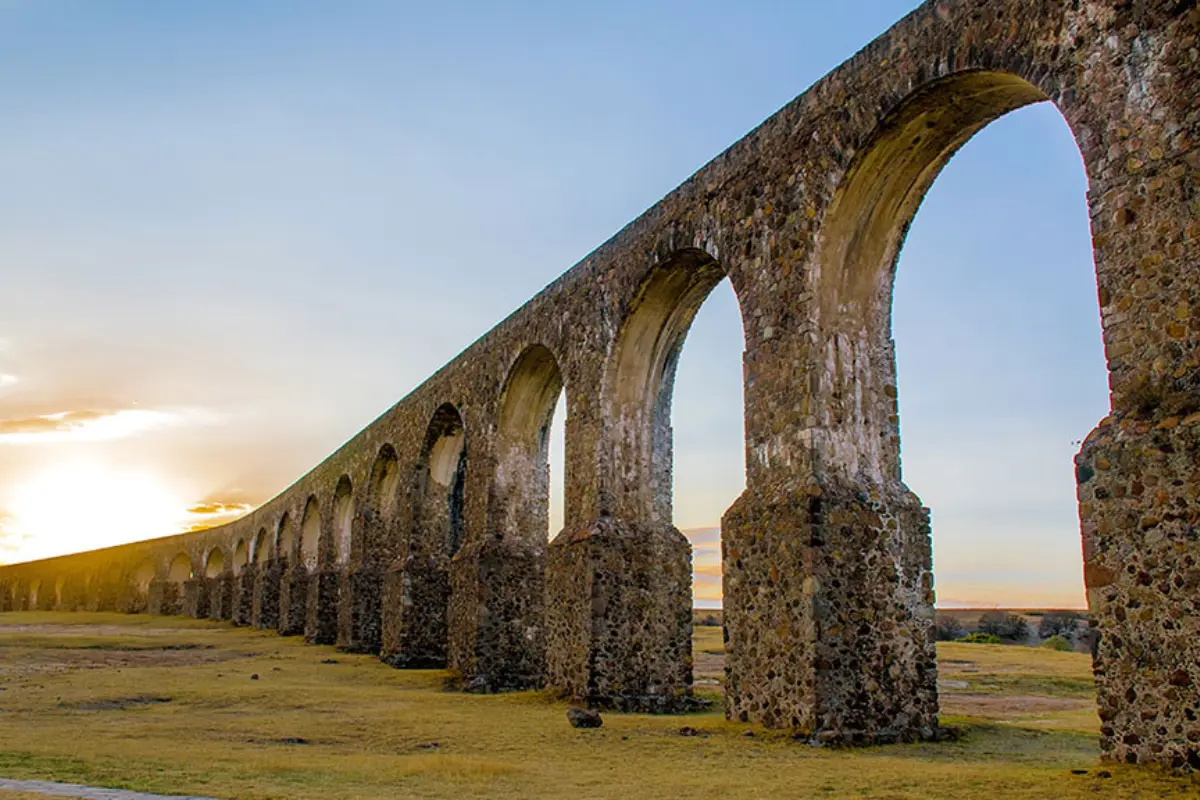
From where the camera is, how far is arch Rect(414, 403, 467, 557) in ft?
65.0

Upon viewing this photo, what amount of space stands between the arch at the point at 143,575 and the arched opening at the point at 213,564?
1089 cm

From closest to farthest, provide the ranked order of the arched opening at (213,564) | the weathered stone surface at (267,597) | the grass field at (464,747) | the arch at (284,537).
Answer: the grass field at (464,747) < the arch at (284,537) < the weathered stone surface at (267,597) < the arched opening at (213,564)

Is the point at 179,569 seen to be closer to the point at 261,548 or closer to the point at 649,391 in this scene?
the point at 261,548

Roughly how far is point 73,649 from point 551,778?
19.9 m

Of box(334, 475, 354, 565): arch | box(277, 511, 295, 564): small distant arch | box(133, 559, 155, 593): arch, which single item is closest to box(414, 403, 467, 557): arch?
box(334, 475, 354, 565): arch

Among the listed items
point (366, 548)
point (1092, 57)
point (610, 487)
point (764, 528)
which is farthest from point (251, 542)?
point (1092, 57)

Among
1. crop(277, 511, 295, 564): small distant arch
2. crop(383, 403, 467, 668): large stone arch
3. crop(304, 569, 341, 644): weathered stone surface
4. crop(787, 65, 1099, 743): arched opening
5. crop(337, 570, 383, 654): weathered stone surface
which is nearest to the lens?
crop(787, 65, 1099, 743): arched opening

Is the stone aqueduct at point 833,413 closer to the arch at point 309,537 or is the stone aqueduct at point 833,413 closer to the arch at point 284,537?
the arch at point 309,537

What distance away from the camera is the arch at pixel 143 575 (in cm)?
5631

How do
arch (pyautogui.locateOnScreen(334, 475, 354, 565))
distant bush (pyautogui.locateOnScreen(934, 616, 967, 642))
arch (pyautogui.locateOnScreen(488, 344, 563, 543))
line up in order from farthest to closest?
distant bush (pyautogui.locateOnScreen(934, 616, 967, 642)) < arch (pyautogui.locateOnScreen(334, 475, 354, 565)) < arch (pyautogui.locateOnScreen(488, 344, 563, 543))

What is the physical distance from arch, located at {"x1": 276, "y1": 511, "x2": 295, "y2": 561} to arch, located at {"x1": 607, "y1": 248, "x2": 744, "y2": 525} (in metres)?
22.2

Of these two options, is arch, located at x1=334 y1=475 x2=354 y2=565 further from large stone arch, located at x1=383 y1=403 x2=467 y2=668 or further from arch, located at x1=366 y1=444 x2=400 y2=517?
large stone arch, located at x1=383 y1=403 x2=467 y2=668

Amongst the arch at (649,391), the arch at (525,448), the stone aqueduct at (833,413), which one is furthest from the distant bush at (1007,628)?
the arch at (649,391)

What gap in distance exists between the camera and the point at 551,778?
7.06 m
